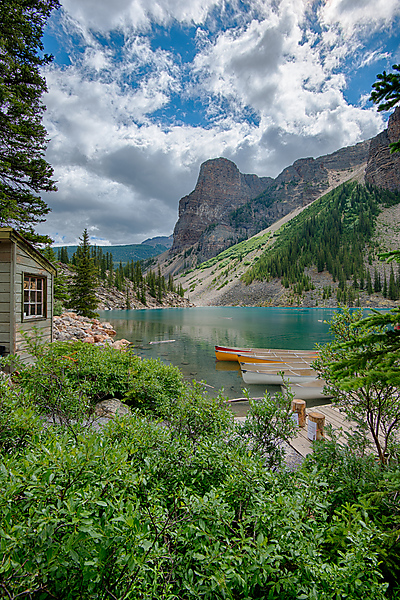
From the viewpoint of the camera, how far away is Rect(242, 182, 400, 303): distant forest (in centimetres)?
10738

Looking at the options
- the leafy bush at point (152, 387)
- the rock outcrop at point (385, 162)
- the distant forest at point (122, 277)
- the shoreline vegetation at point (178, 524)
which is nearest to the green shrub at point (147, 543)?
the shoreline vegetation at point (178, 524)

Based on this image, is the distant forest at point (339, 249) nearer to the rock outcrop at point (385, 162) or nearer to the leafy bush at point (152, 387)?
the rock outcrop at point (385, 162)

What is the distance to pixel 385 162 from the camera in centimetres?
14262

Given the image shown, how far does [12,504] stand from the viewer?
195cm

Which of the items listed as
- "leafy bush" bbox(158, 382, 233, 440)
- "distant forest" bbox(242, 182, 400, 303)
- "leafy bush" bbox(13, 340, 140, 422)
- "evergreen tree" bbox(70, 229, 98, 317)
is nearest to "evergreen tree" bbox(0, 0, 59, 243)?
"leafy bush" bbox(13, 340, 140, 422)

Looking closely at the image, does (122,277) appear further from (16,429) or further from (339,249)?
(339,249)

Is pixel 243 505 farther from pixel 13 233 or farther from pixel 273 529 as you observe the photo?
pixel 13 233

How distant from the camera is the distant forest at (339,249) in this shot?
352 ft

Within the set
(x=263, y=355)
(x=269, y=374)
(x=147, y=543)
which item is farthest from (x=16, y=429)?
(x=263, y=355)

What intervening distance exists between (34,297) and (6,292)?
1678 mm

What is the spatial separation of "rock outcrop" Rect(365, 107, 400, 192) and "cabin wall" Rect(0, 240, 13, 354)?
A: 574 feet

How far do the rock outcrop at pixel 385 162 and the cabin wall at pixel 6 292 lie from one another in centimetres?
17507

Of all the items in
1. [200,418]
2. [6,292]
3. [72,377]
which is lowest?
[72,377]

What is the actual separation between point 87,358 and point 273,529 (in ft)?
21.6
